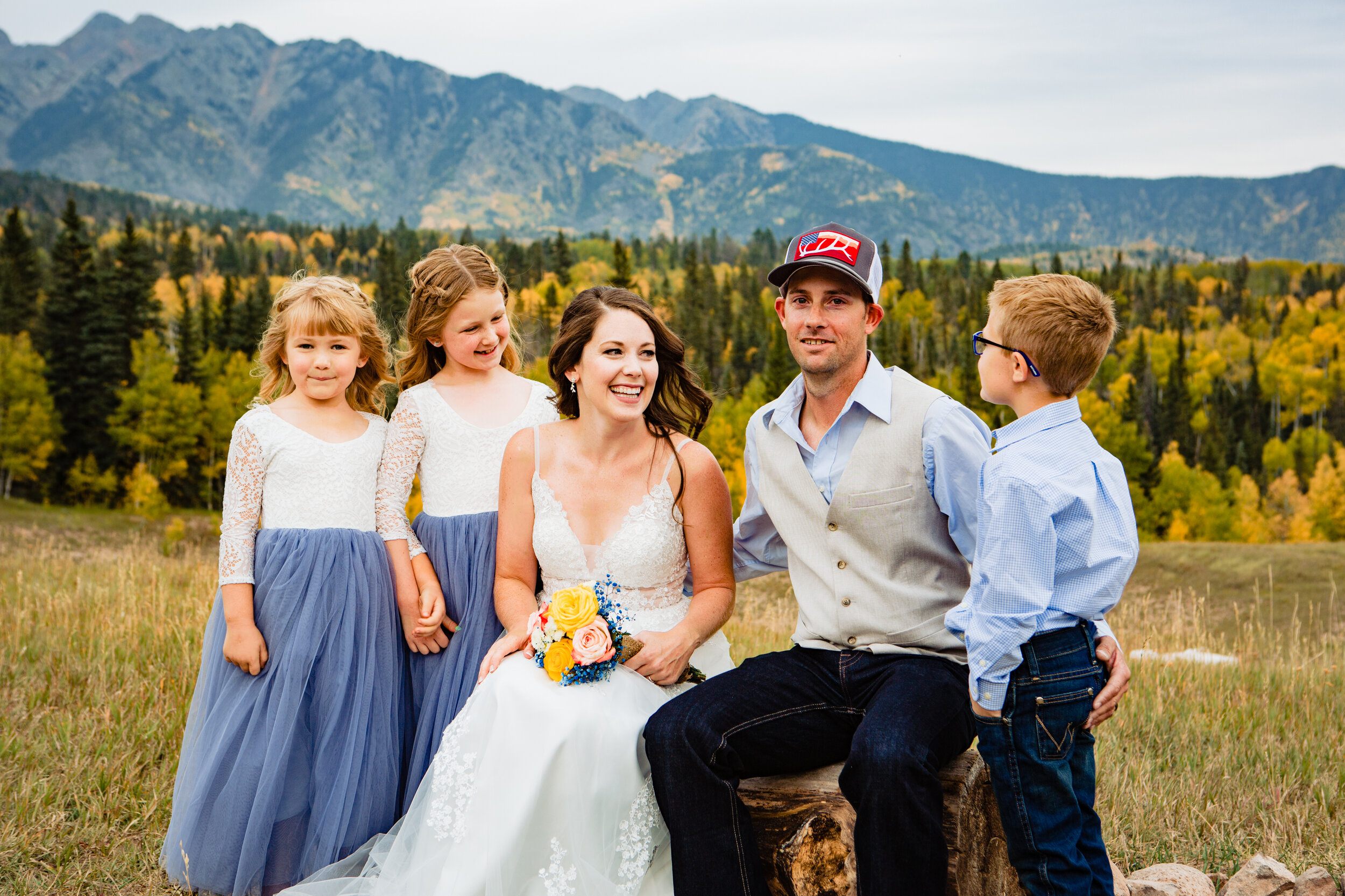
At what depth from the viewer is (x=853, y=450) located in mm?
3438

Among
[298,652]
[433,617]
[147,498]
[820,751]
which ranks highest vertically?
[433,617]

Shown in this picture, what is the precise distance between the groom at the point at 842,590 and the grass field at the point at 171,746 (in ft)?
6.16

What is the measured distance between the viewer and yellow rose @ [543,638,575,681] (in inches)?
128

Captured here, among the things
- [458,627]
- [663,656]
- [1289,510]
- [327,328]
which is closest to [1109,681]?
[663,656]

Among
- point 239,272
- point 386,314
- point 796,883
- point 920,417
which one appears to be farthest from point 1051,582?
point 239,272

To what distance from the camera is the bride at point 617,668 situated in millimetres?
3119

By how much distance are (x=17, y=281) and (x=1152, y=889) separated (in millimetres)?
74923

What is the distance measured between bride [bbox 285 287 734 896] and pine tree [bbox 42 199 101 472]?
58.4m

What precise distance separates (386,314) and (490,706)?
7136 centimetres

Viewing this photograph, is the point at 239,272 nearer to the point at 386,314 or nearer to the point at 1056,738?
the point at 386,314

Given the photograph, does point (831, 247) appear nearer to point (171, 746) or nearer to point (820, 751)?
point (820, 751)

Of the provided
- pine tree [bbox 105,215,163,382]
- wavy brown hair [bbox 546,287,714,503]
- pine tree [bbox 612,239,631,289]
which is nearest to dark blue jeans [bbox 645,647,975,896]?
wavy brown hair [bbox 546,287,714,503]

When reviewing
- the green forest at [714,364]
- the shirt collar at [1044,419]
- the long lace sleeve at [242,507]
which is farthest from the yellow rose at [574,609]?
the green forest at [714,364]

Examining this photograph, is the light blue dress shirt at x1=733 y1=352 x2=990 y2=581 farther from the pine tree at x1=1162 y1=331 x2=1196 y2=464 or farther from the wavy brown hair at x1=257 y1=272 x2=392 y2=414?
the pine tree at x1=1162 y1=331 x2=1196 y2=464
